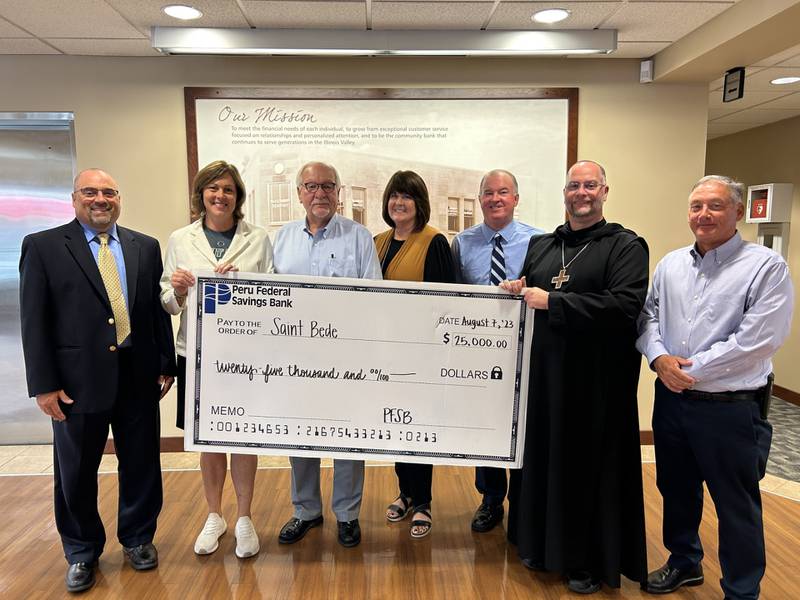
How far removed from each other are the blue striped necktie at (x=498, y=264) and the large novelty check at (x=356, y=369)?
0.34 metres

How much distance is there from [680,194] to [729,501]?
245 centimetres

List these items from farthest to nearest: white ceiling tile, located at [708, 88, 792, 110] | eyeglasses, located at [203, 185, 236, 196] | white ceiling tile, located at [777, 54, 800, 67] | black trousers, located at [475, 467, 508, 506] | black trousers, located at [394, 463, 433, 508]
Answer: white ceiling tile, located at [708, 88, 792, 110] < white ceiling tile, located at [777, 54, 800, 67] < black trousers, located at [475, 467, 508, 506] < black trousers, located at [394, 463, 433, 508] < eyeglasses, located at [203, 185, 236, 196]

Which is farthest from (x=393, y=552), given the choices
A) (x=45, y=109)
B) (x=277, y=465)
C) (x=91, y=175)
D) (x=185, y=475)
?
(x=45, y=109)

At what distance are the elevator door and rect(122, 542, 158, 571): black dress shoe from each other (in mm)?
2148

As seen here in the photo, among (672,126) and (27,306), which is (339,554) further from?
(672,126)

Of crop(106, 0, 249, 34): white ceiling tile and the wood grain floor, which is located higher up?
crop(106, 0, 249, 34): white ceiling tile

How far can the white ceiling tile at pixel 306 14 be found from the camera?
117 inches

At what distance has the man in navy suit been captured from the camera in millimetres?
2186

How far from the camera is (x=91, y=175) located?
2248mm

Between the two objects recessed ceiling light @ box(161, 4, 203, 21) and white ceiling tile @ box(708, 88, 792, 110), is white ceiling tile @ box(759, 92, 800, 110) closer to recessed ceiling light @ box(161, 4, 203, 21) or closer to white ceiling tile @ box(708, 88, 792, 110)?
white ceiling tile @ box(708, 88, 792, 110)

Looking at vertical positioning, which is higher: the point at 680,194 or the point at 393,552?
the point at 680,194

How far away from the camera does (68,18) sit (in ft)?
10.0

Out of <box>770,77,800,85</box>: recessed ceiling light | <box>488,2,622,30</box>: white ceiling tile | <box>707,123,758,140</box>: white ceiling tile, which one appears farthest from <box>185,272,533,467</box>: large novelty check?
<box>707,123,758,140</box>: white ceiling tile

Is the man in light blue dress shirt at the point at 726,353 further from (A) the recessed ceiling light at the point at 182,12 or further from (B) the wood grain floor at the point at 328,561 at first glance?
(A) the recessed ceiling light at the point at 182,12
